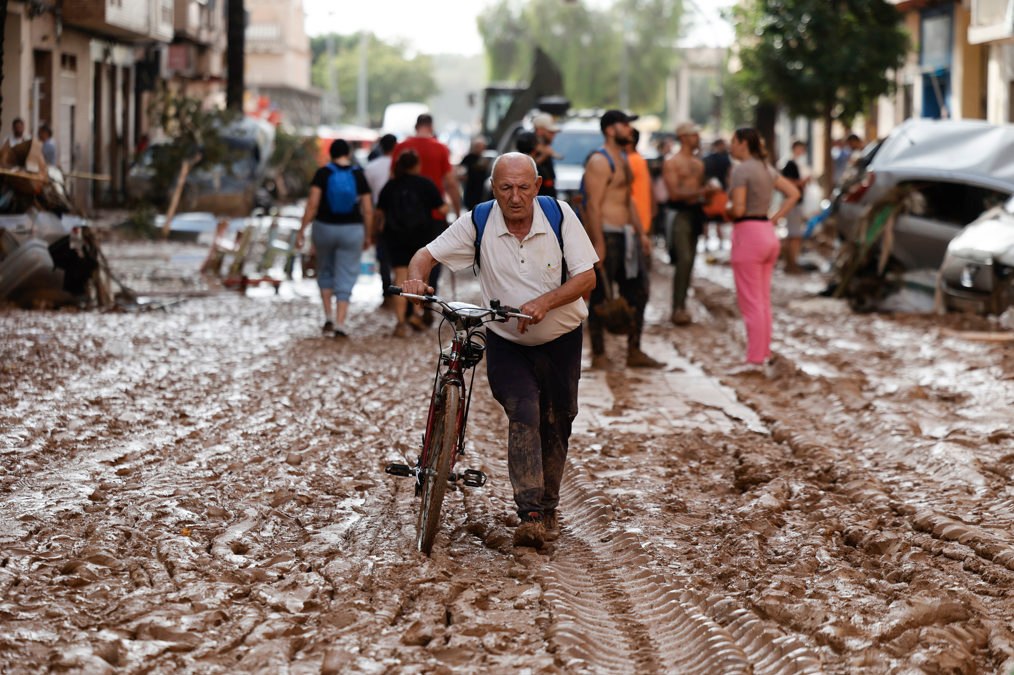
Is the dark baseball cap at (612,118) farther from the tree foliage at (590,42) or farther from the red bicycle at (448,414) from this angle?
the tree foliage at (590,42)

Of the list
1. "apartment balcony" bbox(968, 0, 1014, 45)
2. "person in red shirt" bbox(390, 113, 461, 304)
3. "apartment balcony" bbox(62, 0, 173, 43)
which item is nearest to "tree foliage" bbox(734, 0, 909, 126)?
"apartment balcony" bbox(968, 0, 1014, 45)

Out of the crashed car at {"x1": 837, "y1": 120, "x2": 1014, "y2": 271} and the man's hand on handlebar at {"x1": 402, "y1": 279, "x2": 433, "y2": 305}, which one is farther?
the crashed car at {"x1": 837, "y1": 120, "x2": 1014, "y2": 271}

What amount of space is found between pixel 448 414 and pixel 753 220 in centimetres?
587

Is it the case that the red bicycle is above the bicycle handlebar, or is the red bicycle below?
below

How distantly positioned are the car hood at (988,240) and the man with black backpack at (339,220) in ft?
17.6

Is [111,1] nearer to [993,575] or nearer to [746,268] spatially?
[746,268]

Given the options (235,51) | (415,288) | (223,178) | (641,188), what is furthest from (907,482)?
(223,178)

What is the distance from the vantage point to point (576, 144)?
909 inches

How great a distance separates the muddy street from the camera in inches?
213

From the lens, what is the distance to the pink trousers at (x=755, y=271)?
11.9m

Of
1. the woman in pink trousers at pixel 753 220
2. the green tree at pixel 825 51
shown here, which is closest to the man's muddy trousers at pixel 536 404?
the woman in pink trousers at pixel 753 220

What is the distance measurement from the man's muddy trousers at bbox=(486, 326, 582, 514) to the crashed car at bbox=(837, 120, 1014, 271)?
32.6 feet

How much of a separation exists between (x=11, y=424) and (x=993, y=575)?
5709mm

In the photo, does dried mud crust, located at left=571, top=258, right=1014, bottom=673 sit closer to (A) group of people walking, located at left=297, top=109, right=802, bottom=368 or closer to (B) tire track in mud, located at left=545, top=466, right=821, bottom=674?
(B) tire track in mud, located at left=545, top=466, right=821, bottom=674
